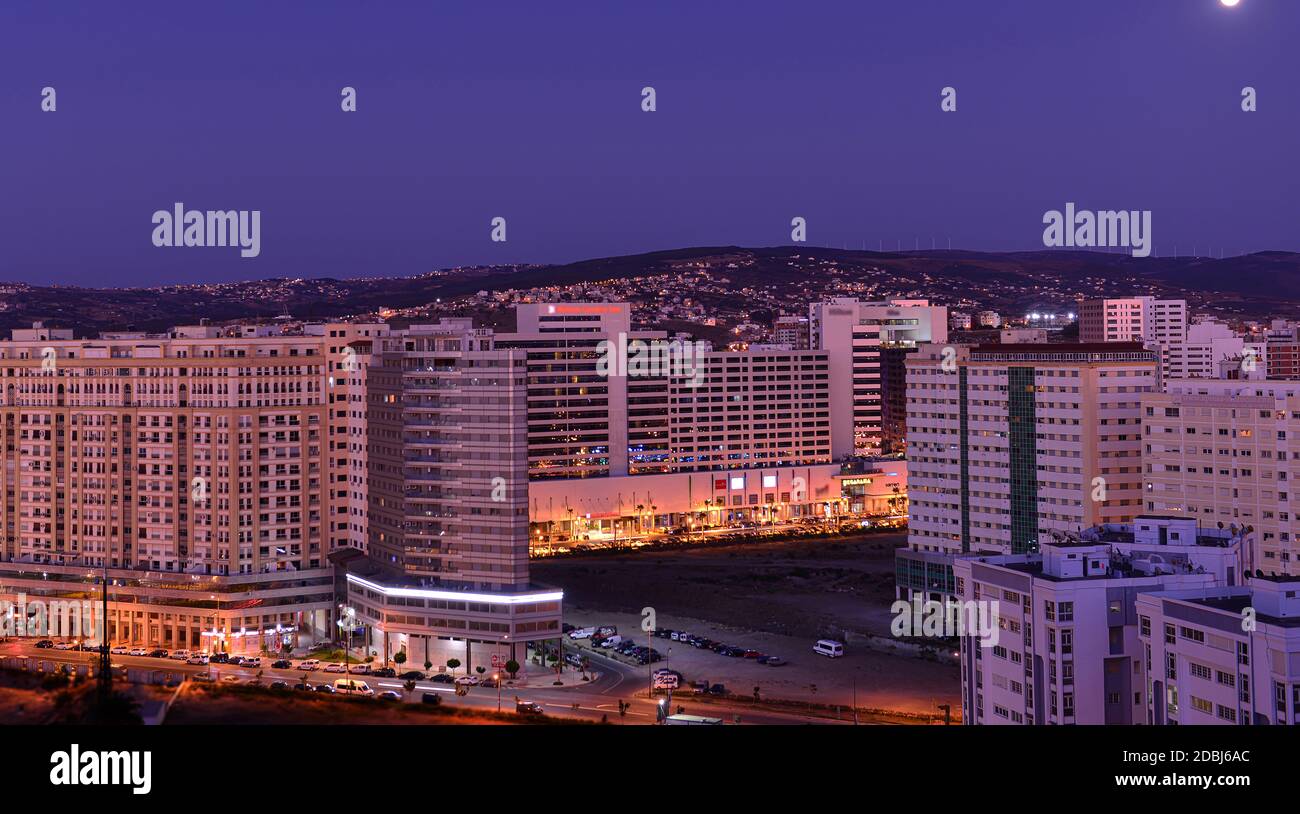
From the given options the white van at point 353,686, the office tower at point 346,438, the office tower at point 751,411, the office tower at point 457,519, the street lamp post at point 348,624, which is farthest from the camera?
the office tower at point 751,411

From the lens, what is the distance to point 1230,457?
2569 centimetres

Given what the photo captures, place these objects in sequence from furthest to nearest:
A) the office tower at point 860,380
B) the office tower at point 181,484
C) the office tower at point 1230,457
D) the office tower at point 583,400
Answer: the office tower at point 860,380 → the office tower at point 583,400 → the office tower at point 181,484 → the office tower at point 1230,457

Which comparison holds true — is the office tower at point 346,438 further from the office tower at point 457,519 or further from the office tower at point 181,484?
the office tower at point 457,519

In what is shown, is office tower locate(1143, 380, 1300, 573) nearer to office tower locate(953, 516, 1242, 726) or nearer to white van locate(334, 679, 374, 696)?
office tower locate(953, 516, 1242, 726)

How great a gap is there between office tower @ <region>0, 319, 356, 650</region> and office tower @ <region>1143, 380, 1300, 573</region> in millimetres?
17211

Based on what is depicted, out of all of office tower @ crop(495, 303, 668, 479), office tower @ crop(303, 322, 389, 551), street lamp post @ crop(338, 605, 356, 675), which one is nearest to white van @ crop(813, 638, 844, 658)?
street lamp post @ crop(338, 605, 356, 675)

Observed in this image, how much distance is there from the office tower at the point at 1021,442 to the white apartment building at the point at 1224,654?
535 inches

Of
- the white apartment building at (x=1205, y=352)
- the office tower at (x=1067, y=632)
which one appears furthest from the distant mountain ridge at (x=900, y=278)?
the office tower at (x=1067, y=632)

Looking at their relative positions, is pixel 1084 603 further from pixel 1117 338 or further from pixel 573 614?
pixel 1117 338

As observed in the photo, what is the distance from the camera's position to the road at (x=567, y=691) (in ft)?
67.7

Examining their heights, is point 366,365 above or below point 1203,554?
above
